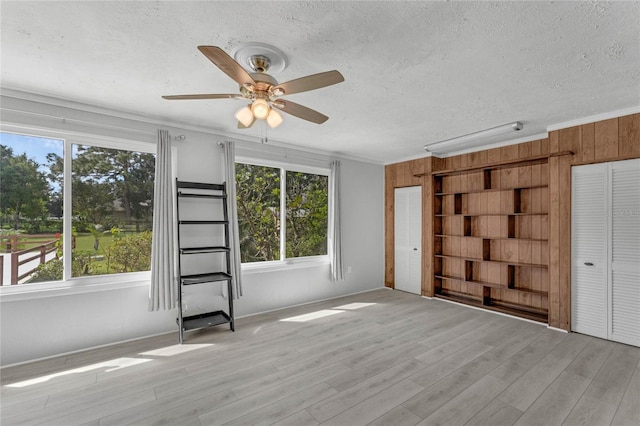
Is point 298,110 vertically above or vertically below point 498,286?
above

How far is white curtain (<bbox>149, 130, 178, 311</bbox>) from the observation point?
3.41 meters

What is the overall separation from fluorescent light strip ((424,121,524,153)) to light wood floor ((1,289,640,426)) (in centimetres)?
253

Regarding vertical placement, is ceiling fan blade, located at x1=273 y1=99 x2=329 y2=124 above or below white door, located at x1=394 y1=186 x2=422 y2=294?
above

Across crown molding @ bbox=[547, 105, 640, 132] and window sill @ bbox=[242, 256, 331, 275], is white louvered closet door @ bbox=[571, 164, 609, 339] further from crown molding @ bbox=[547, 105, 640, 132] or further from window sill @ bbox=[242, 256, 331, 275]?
window sill @ bbox=[242, 256, 331, 275]

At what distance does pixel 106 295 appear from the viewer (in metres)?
3.22

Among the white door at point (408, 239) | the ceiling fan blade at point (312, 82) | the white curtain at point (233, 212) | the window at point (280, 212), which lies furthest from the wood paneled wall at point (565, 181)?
the white curtain at point (233, 212)

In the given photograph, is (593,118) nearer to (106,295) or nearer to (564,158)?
(564,158)

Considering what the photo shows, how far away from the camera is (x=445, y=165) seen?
5281mm

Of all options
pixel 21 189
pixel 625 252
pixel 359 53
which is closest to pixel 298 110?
pixel 359 53

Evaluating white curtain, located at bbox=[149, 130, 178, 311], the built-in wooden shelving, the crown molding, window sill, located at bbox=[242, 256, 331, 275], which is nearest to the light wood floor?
white curtain, located at bbox=[149, 130, 178, 311]

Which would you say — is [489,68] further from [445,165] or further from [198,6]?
[445,165]

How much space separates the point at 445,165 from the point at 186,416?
5082 millimetres

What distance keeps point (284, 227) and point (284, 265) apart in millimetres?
608

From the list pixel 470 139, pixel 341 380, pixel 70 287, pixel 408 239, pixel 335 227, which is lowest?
pixel 341 380
